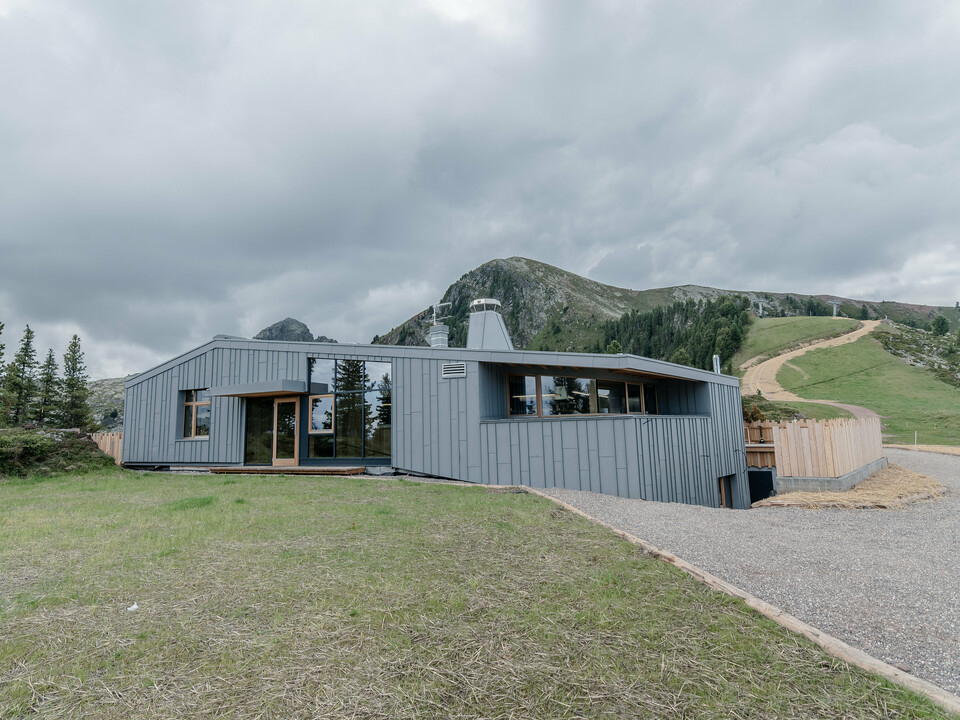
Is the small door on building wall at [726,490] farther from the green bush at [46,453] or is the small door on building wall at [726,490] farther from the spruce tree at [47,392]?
the spruce tree at [47,392]

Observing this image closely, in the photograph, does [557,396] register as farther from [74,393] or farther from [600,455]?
[74,393]

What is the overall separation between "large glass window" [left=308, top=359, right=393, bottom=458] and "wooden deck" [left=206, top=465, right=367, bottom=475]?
0.56m

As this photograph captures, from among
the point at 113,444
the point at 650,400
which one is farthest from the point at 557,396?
the point at 113,444

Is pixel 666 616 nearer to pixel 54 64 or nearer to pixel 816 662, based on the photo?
pixel 816 662

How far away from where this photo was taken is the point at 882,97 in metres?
17.2

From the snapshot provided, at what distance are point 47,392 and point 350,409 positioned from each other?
139 feet

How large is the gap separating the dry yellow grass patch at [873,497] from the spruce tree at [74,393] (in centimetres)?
4975

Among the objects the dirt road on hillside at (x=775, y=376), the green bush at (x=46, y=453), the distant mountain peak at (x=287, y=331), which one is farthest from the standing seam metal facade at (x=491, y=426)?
the distant mountain peak at (x=287, y=331)

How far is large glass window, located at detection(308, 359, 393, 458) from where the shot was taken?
12.6m

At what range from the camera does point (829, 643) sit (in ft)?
9.35

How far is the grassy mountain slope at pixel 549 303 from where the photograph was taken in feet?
443

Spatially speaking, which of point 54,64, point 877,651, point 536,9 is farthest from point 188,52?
point 877,651

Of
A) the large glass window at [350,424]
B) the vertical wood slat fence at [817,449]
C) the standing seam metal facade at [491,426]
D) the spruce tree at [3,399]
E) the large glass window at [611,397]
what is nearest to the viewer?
the standing seam metal facade at [491,426]

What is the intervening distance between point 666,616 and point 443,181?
19934 mm
